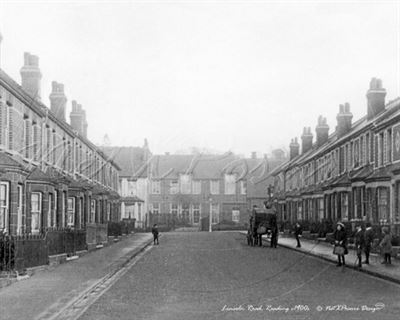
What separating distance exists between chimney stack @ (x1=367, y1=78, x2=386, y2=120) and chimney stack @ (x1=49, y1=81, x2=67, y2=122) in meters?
17.6

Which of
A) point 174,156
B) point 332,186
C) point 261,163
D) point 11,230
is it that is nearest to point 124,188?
point 174,156

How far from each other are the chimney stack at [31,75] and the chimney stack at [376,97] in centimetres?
1830

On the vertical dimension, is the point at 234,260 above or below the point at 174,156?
below

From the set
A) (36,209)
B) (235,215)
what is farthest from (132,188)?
(36,209)

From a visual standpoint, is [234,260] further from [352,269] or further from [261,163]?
[261,163]

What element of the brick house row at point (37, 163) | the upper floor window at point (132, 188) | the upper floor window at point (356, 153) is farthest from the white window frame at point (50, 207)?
the upper floor window at point (132, 188)

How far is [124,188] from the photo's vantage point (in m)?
80.9

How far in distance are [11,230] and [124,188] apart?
58.5 m

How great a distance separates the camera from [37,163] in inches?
1135

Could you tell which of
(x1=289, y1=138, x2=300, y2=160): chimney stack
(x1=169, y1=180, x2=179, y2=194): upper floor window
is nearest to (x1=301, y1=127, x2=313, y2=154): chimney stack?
(x1=289, y1=138, x2=300, y2=160): chimney stack

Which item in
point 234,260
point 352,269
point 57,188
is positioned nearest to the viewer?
point 352,269

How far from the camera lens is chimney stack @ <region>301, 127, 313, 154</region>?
62.8m

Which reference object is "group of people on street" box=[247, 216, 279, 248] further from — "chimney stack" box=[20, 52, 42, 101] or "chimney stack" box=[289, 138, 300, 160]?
"chimney stack" box=[289, 138, 300, 160]

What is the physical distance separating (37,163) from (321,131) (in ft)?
104
